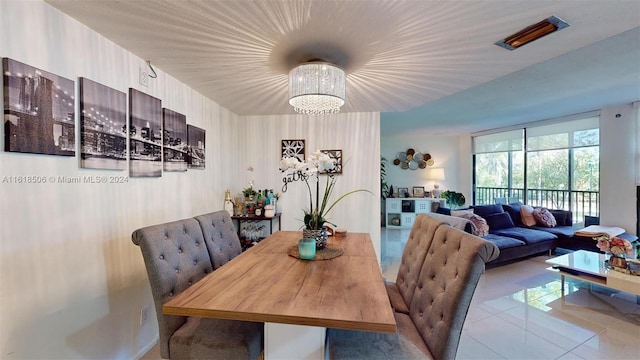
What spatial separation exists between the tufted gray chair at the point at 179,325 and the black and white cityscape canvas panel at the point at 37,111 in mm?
627

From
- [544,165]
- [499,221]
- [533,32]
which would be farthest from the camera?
[544,165]

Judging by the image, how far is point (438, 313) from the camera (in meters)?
1.17

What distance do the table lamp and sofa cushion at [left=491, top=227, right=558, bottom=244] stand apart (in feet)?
8.29

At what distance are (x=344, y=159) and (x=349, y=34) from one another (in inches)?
78.9

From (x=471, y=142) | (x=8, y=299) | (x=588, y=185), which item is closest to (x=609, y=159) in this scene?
(x=588, y=185)

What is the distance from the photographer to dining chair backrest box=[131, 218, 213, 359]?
4.20 ft

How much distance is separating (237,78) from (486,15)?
5.90 ft

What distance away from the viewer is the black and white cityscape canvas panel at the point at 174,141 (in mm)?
2172

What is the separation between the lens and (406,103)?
304 cm

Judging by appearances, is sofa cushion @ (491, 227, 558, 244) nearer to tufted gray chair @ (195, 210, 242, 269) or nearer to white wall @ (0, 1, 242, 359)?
tufted gray chair @ (195, 210, 242, 269)

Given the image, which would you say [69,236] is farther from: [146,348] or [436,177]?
[436,177]

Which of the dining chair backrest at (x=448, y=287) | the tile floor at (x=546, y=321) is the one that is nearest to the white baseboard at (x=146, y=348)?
the dining chair backrest at (x=448, y=287)

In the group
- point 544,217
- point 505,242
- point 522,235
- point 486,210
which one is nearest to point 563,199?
point 544,217

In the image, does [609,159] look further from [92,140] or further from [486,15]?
[92,140]
